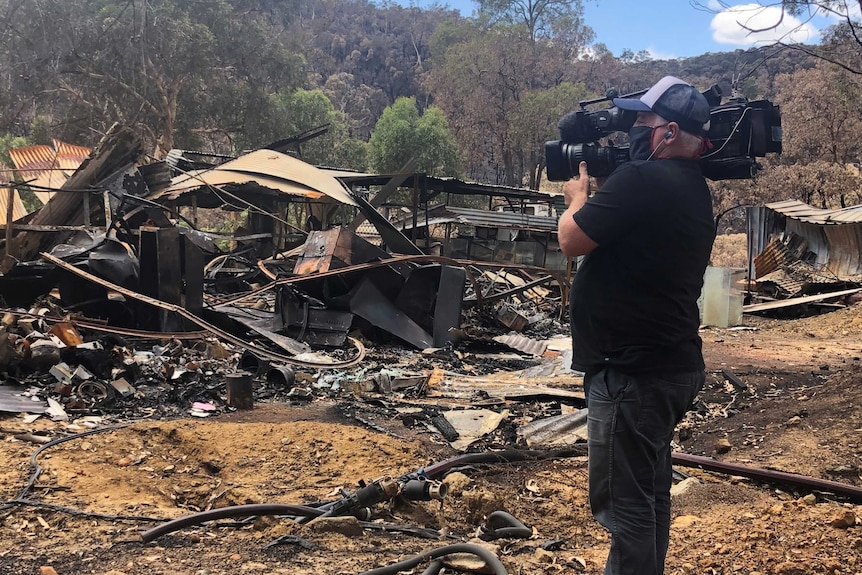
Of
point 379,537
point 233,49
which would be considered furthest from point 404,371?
point 233,49

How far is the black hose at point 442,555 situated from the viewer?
94.2 inches

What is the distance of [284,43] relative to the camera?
2972 cm

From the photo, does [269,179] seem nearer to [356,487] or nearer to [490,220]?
[490,220]

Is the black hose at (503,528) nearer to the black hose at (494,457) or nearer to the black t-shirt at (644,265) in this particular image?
the black hose at (494,457)

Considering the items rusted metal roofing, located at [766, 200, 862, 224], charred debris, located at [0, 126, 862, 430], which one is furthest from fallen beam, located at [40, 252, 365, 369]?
rusted metal roofing, located at [766, 200, 862, 224]

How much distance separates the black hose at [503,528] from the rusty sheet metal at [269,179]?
1019 cm

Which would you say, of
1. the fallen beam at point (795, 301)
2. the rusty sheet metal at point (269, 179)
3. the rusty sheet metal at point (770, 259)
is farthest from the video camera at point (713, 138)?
the rusty sheet metal at point (770, 259)

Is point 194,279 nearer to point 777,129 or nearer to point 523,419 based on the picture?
point 523,419

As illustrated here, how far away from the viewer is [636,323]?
201cm

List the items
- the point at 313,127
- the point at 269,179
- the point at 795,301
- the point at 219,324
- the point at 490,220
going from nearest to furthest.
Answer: the point at 219,324, the point at 269,179, the point at 795,301, the point at 490,220, the point at 313,127

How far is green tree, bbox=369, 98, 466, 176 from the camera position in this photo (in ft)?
88.6

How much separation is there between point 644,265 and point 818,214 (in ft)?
55.5

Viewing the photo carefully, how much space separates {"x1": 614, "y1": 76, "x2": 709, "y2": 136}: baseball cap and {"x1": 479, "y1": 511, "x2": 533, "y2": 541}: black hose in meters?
1.93

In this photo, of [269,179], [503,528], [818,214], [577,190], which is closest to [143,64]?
[269,179]
